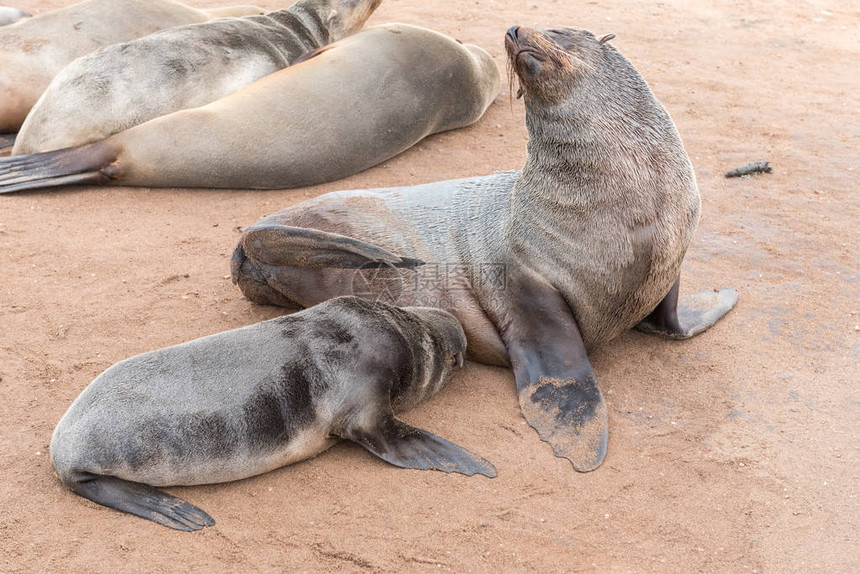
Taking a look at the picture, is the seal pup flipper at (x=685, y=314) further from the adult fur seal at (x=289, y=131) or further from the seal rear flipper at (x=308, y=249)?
the adult fur seal at (x=289, y=131)

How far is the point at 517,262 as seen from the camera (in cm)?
466

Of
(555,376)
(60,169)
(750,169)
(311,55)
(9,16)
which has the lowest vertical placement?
(750,169)

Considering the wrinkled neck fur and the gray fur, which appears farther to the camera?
the wrinkled neck fur

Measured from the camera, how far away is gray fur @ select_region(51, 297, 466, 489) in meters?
3.55

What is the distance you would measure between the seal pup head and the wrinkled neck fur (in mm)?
43

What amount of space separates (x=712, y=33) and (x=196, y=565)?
8.61m

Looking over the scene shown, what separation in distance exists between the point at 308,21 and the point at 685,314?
15.4 ft

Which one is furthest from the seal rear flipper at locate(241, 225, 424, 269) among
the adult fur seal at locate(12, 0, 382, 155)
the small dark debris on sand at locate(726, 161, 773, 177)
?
the small dark debris on sand at locate(726, 161, 773, 177)

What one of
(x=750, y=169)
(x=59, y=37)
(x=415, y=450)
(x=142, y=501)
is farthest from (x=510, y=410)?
(x=59, y=37)

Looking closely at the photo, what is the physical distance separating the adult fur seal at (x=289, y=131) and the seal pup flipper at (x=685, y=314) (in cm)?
269

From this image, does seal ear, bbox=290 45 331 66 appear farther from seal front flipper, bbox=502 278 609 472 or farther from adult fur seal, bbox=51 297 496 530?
adult fur seal, bbox=51 297 496 530

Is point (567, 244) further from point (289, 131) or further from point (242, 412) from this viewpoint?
point (289, 131)

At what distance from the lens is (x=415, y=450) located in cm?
391

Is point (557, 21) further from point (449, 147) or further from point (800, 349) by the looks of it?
point (800, 349)
